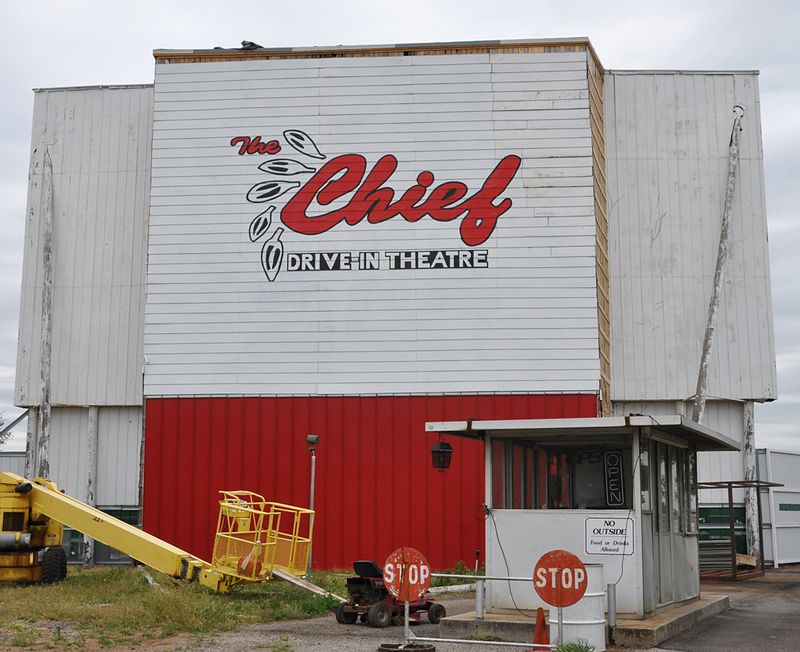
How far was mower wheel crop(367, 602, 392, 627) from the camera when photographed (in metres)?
14.0

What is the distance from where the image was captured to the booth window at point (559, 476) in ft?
46.7

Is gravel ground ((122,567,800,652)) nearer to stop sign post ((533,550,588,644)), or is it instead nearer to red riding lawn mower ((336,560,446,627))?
red riding lawn mower ((336,560,446,627))

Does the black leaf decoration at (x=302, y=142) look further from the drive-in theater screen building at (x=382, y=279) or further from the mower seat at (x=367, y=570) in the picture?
the mower seat at (x=367, y=570)

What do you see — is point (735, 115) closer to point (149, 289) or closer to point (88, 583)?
point (149, 289)

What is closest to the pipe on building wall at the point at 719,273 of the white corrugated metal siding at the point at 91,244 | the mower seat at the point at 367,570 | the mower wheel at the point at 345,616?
the mower seat at the point at 367,570

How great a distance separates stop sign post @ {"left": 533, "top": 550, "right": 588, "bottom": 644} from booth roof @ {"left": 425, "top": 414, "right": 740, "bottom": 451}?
7.87ft

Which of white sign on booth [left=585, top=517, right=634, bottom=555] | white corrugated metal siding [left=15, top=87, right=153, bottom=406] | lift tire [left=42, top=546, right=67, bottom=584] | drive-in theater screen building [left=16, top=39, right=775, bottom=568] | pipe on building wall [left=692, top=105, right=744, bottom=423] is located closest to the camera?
white sign on booth [left=585, top=517, right=634, bottom=555]

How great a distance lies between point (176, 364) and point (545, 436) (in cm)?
1277

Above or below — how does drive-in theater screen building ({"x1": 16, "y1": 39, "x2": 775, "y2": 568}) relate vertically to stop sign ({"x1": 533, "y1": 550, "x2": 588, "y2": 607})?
above

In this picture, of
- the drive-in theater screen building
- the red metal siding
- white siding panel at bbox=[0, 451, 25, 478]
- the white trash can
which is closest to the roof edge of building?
the drive-in theater screen building

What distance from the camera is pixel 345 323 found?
2450 cm

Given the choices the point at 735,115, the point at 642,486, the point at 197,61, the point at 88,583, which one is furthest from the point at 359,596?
the point at 735,115

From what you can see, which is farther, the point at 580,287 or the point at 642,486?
the point at 580,287

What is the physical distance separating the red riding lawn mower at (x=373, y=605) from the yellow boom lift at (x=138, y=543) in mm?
1807
